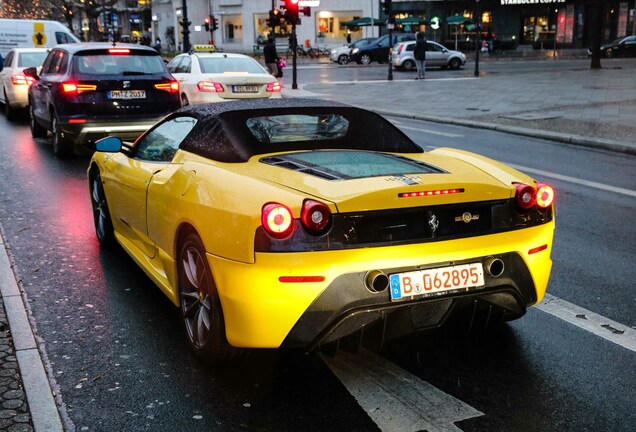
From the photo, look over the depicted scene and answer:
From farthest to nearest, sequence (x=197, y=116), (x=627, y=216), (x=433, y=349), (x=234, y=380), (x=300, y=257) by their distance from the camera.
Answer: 1. (x=627, y=216)
2. (x=197, y=116)
3. (x=433, y=349)
4. (x=234, y=380)
5. (x=300, y=257)

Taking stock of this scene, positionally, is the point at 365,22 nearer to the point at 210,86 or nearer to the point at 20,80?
the point at 20,80

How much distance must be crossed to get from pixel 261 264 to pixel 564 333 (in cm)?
199

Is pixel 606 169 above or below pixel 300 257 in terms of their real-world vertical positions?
below

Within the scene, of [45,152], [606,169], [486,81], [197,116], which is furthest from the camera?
[486,81]

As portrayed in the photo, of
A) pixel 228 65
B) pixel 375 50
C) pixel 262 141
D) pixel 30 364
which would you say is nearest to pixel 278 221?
pixel 262 141

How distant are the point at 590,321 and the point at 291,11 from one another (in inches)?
957

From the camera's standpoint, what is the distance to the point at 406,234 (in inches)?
137

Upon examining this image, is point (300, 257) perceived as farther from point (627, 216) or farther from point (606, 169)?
point (606, 169)

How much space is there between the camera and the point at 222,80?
1547cm

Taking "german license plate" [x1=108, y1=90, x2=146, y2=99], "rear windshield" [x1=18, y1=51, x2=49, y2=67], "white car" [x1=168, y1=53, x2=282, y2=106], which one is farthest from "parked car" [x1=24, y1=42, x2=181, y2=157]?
"rear windshield" [x1=18, y1=51, x2=49, y2=67]

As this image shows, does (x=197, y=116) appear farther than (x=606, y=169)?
No

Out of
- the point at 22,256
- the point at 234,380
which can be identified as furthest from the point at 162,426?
the point at 22,256

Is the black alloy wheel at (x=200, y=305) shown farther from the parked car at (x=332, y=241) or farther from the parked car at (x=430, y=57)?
the parked car at (x=430, y=57)

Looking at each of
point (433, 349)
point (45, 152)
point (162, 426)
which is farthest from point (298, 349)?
point (45, 152)
